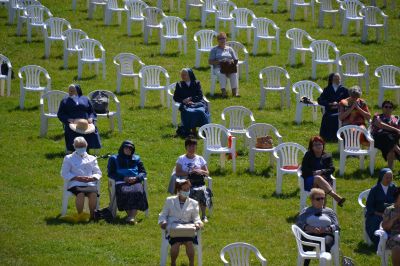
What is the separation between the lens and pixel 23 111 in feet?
89.1

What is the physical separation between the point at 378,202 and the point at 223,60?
31.1ft

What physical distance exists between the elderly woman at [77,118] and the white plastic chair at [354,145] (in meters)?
4.44

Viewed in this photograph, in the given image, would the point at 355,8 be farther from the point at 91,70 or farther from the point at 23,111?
the point at 23,111

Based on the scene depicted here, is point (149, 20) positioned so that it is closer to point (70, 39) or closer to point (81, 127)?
point (70, 39)

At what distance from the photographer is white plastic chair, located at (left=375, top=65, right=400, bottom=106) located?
27766mm

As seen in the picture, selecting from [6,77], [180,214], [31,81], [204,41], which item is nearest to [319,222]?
[180,214]

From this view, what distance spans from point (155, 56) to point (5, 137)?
651 centimetres

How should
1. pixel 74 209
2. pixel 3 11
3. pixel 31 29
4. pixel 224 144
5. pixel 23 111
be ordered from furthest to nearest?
pixel 3 11 < pixel 31 29 < pixel 23 111 < pixel 224 144 < pixel 74 209

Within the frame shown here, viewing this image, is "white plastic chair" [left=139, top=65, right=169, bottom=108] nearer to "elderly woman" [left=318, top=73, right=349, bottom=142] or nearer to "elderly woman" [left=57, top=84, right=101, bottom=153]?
"elderly woman" [left=57, top=84, right=101, bottom=153]

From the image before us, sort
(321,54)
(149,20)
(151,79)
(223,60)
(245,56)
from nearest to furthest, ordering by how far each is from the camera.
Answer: (151,79)
(223,60)
(245,56)
(321,54)
(149,20)

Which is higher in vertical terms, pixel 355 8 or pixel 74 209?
pixel 355 8

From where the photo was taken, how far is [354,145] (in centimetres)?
2331

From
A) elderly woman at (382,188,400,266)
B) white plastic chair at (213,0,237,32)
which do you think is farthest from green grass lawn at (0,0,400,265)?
elderly woman at (382,188,400,266)

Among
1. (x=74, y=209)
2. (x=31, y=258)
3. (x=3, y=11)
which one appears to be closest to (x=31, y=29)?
(x=3, y=11)
